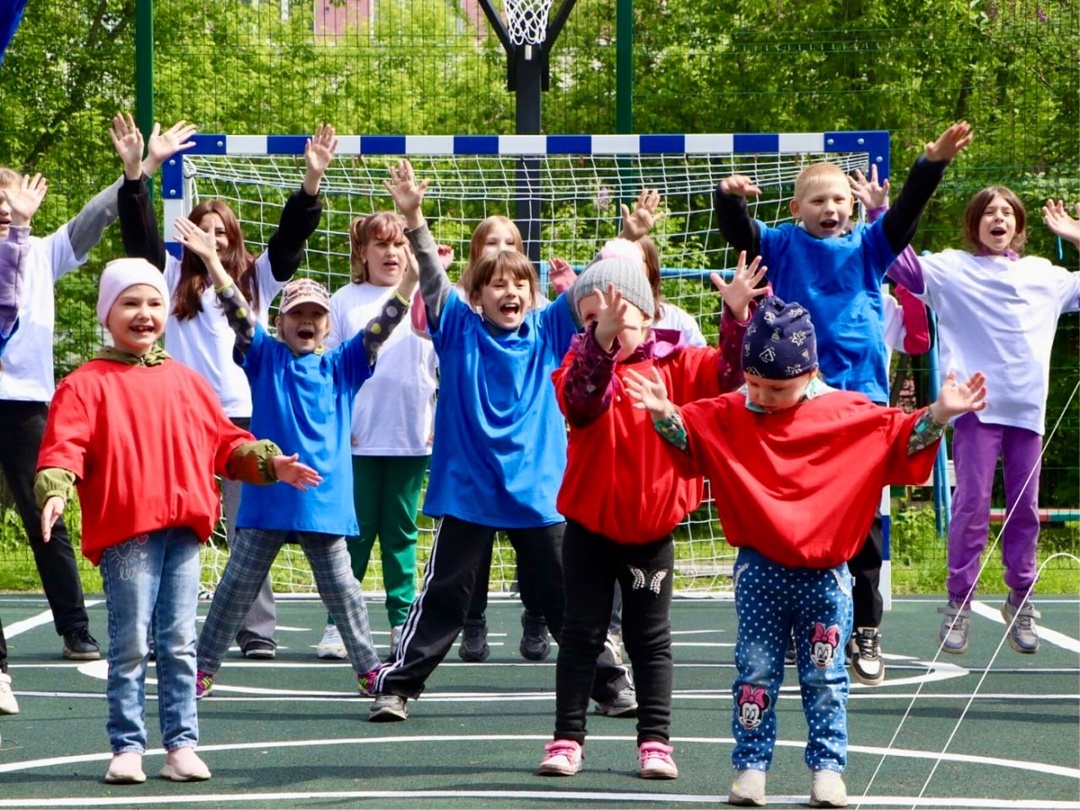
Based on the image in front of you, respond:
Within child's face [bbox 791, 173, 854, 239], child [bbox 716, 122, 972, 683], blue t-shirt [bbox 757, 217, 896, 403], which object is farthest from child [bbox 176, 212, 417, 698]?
child's face [bbox 791, 173, 854, 239]

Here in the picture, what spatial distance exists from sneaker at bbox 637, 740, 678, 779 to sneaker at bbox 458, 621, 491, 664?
2.62 m

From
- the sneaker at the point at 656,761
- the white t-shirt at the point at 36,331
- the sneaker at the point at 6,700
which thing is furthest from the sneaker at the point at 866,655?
the white t-shirt at the point at 36,331

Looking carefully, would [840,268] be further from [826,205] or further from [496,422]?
[496,422]

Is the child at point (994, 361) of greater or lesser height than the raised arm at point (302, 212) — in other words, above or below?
below

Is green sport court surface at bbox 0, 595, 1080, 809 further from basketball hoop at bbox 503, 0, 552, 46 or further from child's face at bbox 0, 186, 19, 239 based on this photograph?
basketball hoop at bbox 503, 0, 552, 46

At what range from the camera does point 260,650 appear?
768cm

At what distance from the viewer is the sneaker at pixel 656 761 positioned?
16.4 ft

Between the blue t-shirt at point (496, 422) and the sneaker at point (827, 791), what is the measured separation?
4.82ft

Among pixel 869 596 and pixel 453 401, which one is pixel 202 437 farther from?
pixel 869 596

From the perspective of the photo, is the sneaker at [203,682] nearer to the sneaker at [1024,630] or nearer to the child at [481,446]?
the child at [481,446]

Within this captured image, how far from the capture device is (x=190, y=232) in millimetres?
6266

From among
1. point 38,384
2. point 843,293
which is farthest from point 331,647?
point 843,293

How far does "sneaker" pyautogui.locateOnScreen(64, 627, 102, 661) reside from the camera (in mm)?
7496

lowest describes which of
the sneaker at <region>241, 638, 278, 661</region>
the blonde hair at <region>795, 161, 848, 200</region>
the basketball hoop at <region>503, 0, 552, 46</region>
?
the sneaker at <region>241, 638, 278, 661</region>
